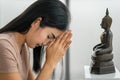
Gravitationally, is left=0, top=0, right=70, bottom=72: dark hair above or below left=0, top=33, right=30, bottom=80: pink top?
above

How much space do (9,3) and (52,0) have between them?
1186 millimetres

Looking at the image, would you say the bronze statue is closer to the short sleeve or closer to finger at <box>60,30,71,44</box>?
finger at <box>60,30,71,44</box>

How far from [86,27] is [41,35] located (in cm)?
109

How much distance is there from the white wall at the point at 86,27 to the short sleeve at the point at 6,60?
3.76 ft

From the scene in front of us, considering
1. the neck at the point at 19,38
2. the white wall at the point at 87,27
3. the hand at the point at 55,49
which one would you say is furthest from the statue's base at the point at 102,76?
the white wall at the point at 87,27

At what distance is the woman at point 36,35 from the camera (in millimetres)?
966

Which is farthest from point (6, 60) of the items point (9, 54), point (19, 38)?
point (19, 38)

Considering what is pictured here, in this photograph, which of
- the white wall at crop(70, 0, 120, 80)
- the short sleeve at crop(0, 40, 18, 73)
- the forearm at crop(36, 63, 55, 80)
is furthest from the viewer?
the white wall at crop(70, 0, 120, 80)

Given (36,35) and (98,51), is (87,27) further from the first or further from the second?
(36,35)

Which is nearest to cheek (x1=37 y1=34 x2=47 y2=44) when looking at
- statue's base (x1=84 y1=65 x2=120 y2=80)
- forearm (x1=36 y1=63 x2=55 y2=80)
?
forearm (x1=36 y1=63 x2=55 y2=80)

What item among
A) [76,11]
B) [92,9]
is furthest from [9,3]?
[92,9]

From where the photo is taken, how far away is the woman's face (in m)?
1.03

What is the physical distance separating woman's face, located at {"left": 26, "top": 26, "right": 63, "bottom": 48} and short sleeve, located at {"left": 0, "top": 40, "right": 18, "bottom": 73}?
0.40 ft

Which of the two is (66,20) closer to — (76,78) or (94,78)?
(94,78)
